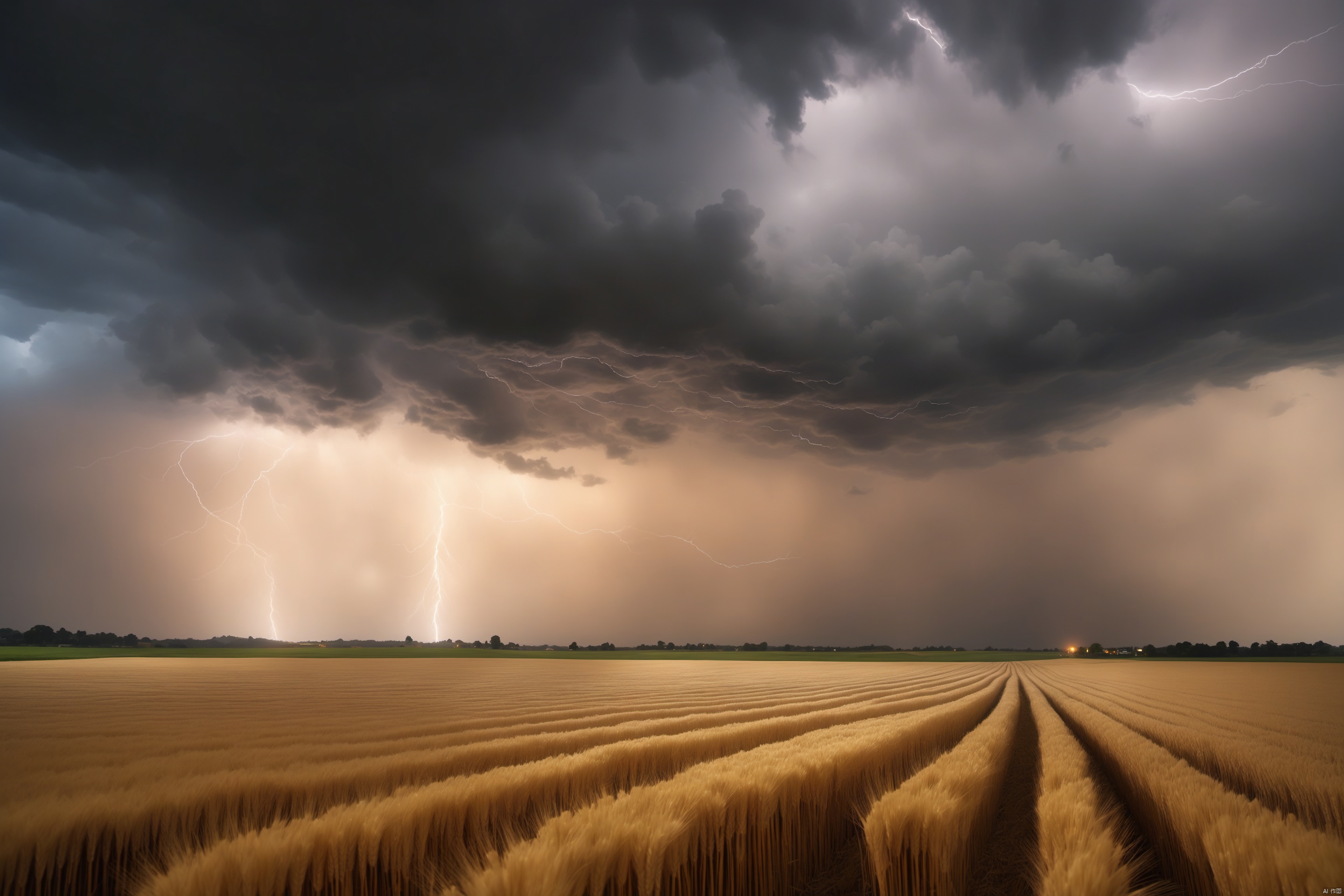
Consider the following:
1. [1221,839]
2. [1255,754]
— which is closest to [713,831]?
[1221,839]

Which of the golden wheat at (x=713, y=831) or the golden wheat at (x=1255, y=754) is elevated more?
the golden wheat at (x=713, y=831)

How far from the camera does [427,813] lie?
165 inches

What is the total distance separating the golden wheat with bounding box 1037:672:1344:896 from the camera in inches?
110

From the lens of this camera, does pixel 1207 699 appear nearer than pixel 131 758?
No

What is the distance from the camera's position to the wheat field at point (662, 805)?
10.3ft

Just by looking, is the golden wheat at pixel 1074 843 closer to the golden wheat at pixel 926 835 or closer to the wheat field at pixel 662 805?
the wheat field at pixel 662 805

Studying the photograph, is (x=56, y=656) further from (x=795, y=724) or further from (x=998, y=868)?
(x=998, y=868)

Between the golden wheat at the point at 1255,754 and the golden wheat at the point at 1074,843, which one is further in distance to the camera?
the golden wheat at the point at 1255,754

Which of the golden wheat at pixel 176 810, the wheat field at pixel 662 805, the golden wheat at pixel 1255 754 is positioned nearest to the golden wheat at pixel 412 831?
the wheat field at pixel 662 805

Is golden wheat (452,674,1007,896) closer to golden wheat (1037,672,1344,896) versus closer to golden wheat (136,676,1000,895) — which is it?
golden wheat (136,676,1000,895)

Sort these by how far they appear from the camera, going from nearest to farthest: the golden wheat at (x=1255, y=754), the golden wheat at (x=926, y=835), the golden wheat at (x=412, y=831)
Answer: the golden wheat at (x=412, y=831)
the golden wheat at (x=926, y=835)
the golden wheat at (x=1255, y=754)

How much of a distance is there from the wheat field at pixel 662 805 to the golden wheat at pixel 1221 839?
2cm

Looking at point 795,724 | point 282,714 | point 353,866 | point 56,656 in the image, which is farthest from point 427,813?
point 56,656

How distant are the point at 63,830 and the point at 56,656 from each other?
9957 cm
